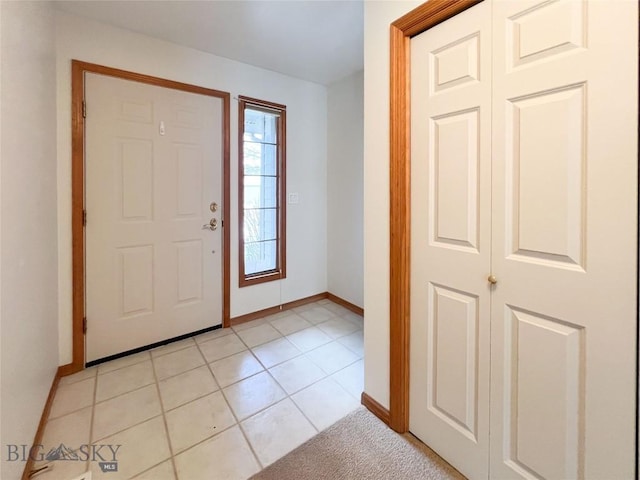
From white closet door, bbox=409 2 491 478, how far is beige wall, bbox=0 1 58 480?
1.61 meters

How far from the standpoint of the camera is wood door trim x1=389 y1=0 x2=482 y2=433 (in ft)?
4.58

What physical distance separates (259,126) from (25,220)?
208 cm

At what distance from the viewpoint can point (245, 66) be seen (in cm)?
277

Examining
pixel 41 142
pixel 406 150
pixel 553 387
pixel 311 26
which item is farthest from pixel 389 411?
pixel 311 26

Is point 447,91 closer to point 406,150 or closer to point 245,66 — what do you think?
point 406,150

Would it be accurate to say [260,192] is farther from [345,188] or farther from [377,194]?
[377,194]

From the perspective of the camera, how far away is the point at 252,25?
2.17 metres

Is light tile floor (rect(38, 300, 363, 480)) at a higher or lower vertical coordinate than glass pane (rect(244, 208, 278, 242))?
lower

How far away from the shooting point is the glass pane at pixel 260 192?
2936 millimetres

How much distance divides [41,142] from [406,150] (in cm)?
188

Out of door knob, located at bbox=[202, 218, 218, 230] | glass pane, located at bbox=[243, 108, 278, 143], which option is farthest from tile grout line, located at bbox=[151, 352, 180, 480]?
glass pane, located at bbox=[243, 108, 278, 143]

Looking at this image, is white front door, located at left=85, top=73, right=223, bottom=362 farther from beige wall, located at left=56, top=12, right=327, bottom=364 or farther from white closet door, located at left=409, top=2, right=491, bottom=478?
white closet door, located at left=409, top=2, right=491, bottom=478

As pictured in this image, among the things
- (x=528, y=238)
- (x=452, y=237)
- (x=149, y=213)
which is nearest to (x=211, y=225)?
(x=149, y=213)

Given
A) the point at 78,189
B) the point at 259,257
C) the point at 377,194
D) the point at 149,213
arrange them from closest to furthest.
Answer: the point at 377,194
the point at 78,189
the point at 149,213
the point at 259,257
